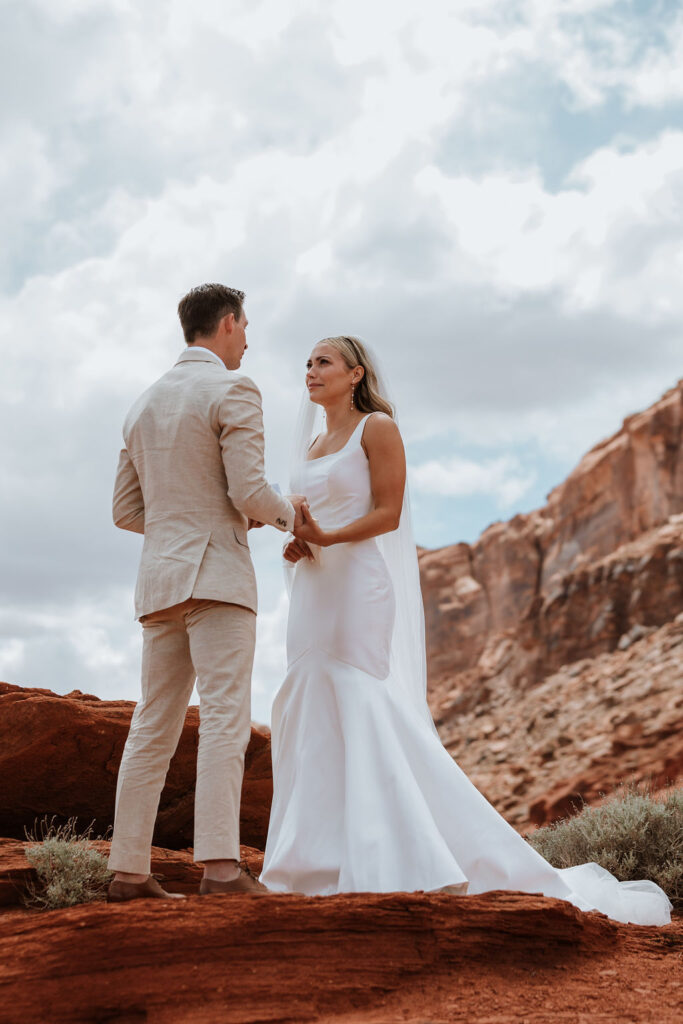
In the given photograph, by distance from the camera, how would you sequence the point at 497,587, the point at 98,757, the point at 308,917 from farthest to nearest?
the point at 497,587 < the point at 98,757 < the point at 308,917

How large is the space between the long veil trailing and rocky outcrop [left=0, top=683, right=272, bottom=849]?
6.78ft

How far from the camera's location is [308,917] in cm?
398

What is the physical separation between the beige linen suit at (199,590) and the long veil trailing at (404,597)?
1.22 meters

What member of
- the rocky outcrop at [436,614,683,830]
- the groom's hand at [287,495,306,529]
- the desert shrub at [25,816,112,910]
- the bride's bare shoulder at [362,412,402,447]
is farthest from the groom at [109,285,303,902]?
the rocky outcrop at [436,614,683,830]

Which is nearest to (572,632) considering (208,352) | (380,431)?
(380,431)

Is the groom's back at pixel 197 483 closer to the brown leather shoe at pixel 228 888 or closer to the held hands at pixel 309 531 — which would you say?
the held hands at pixel 309 531

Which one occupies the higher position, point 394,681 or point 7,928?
point 394,681

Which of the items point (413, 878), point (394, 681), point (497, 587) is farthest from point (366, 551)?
point (497, 587)

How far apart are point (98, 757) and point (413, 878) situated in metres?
3.00

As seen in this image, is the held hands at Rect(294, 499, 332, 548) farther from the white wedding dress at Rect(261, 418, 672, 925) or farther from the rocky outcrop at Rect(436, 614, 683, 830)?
the rocky outcrop at Rect(436, 614, 683, 830)

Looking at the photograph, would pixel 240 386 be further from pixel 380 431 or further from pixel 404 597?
pixel 404 597

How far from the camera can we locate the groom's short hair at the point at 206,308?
473 cm

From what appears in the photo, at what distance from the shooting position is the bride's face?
5.61 m

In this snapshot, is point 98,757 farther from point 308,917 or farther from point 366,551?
point 308,917
